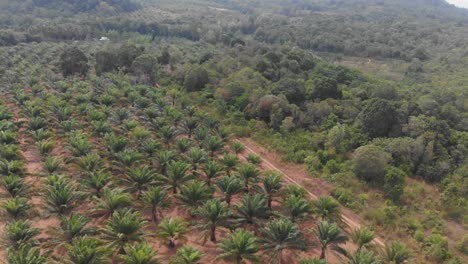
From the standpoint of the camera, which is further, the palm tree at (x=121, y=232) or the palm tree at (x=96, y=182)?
the palm tree at (x=96, y=182)

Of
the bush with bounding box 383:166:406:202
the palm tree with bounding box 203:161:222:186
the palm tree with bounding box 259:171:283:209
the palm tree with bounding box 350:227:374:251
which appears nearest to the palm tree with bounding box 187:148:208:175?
the palm tree with bounding box 203:161:222:186

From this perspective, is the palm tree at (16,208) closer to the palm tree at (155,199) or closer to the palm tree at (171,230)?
the palm tree at (155,199)

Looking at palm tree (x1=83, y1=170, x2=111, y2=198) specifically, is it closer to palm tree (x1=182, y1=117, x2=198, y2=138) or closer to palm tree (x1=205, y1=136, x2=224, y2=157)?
palm tree (x1=205, y1=136, x2=224, y2=157)

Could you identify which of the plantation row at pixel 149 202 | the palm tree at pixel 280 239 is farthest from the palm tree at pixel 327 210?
the palm tree at pixel 280 239

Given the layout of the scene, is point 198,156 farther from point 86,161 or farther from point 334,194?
point 334,194

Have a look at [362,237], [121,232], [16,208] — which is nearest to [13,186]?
[16,208]

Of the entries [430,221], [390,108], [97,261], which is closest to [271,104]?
[390,108]
